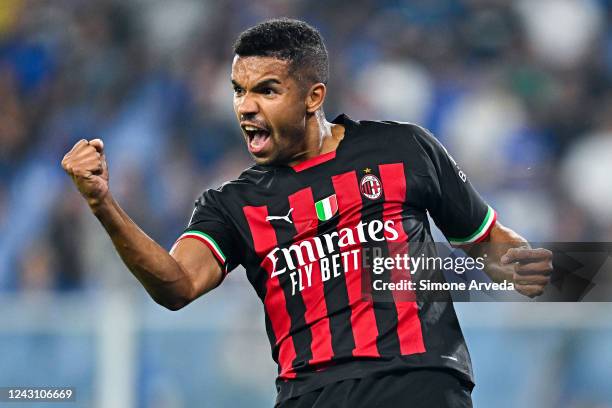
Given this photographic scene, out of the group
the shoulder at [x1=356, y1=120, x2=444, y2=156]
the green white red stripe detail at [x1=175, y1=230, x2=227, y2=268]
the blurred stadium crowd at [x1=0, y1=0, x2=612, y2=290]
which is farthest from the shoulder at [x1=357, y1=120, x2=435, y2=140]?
the blurred stadium crowd at [x1=0, y1=0, x2=612, y2=290]

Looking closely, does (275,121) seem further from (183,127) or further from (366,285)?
(183,127)

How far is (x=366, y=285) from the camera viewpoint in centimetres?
332

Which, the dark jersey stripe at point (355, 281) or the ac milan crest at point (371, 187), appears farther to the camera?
the ac milan crest at point (371, 187)

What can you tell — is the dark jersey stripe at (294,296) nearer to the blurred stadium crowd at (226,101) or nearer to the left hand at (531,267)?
the left hand at (531,267)

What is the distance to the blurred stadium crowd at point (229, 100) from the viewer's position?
269 inches

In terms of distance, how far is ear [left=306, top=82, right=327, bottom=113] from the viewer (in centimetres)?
359

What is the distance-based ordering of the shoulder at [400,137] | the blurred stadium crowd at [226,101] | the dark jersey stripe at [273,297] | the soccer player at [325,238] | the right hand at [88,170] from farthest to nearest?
the blurred stadium crowd at [226,101], the shoulder at [400,137], the dark jersey stripe at [273,297], the soccer player at [325,238], the right hand at [88,170]

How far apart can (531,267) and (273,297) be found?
2.70 ft

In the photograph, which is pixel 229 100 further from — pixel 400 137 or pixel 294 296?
pixel 294 296

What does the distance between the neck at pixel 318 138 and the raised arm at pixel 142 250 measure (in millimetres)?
487

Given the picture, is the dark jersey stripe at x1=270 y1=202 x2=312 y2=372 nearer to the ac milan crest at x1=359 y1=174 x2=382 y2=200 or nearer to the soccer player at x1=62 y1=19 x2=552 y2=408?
the soccer player at x1=62 y1=19 x2=552 y2=408

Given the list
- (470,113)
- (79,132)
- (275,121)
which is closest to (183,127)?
(79,132)

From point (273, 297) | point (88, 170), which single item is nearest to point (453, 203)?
point (273, 297)

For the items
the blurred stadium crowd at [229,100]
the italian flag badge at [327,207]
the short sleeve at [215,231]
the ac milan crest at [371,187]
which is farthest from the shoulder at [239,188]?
the blurred stadium crowd at [229,100]
